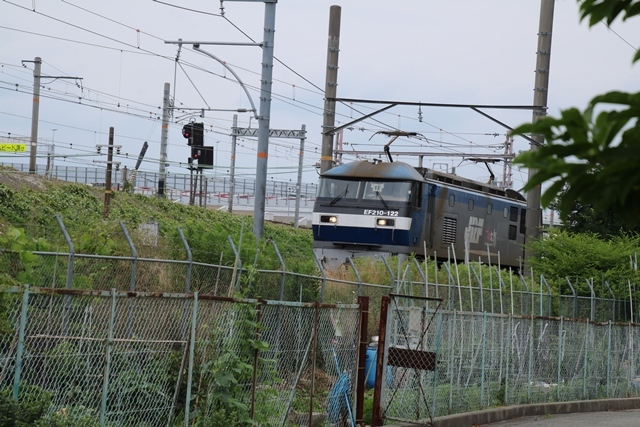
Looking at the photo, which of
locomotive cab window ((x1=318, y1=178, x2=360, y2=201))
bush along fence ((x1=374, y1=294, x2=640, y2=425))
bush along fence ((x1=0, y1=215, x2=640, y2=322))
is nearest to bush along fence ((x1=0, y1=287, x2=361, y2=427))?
bush along fence ((x1=0, y1=215, x2=640, y2=322))

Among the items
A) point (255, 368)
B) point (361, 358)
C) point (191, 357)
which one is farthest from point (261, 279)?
point (191, 357)

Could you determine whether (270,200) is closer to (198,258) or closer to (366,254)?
(366,254)

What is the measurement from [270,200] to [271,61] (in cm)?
7564

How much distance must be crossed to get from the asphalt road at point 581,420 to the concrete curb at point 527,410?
13 cm

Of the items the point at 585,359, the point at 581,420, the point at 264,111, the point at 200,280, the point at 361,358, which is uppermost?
the point at 264,111

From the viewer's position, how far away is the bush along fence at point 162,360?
850cm

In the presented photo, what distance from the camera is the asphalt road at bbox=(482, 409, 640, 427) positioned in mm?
17312

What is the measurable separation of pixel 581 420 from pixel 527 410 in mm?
934

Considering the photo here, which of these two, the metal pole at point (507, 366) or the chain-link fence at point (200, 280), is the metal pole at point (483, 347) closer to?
the metal pole at point (507, 366)

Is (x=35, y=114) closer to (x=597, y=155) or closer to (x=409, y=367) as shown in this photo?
A: (x=409, y=367)

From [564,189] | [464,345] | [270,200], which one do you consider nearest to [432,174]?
[464,345]

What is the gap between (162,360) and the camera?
32.3ft

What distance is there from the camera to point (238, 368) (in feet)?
33.7

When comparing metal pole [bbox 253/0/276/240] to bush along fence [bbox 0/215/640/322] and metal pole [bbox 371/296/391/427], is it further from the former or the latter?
metal pole [bbox 371/296/391/427]
